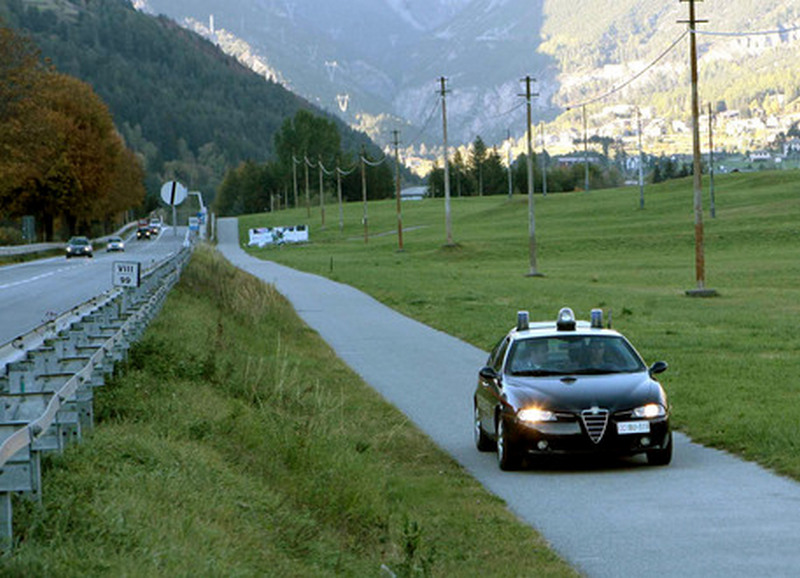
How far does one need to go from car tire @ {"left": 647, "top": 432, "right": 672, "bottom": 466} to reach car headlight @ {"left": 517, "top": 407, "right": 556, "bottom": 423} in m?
1.01

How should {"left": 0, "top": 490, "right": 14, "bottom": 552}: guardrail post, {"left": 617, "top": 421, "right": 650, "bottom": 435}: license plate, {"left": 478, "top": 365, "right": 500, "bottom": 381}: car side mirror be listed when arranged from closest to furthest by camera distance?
{"left": 0, "top": 490, "right": 14, "bottom": 552}: guardrail post → {"left": 617, "top": 421, "right": 650, "bottom": 435}: license plate → {"left": 478, "top": 365, "right": 500, "bottom": 381}: car side mirror

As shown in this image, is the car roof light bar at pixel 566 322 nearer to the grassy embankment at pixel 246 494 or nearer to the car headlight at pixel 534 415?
the car headlight at pixel 534 415

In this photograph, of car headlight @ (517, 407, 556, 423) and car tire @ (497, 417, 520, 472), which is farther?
car tire @ (497, 417, 520, 472)

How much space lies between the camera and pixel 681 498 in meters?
11.6

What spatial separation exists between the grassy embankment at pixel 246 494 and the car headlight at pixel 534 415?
0.83 m

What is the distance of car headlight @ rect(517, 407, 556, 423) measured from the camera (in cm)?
1343

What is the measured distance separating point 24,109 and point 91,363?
55.5m

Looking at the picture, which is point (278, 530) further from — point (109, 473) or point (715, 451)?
point (715, 451)


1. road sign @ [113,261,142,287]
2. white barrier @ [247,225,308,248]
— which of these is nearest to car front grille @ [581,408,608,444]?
road sign @ [113,261,142,287]

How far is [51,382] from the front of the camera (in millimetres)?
10859

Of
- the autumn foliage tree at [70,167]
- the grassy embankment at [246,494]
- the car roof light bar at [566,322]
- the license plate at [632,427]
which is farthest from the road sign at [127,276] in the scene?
the autumn foliage tree at [70,167]

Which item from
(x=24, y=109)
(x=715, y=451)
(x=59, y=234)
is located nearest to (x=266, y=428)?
(x=715, y=451)

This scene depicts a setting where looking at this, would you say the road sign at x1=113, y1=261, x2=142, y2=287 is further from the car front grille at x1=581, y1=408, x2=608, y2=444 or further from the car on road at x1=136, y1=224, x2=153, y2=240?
the car on road at x1=136, y1=224, x2=153, y2=240

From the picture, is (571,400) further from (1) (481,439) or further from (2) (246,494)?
(2) (246,494)
